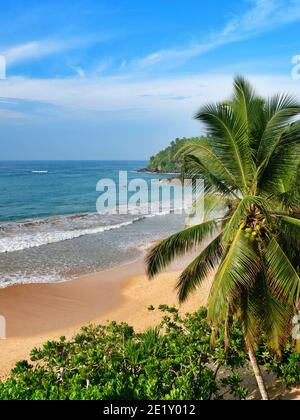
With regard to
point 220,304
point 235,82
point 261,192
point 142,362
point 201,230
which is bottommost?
point 142,362

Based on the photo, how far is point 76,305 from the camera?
52.5 ft

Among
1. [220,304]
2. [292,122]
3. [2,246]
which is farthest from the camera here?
[2,246]

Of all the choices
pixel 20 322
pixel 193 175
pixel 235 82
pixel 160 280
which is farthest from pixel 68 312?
pixel 235 82

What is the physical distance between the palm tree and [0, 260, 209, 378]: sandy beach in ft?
20.8

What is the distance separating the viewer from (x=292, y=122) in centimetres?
763

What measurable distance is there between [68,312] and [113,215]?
86.6 ft

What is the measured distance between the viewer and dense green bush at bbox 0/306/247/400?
6.64 metres

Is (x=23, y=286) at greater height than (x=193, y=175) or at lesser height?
lesser

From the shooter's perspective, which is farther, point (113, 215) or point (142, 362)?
point (113, 215)

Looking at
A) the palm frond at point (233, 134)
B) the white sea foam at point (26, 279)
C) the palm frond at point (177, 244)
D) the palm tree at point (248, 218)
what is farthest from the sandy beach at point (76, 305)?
the palm frond at point (233, 134)

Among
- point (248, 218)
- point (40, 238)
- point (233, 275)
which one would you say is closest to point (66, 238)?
point (40, 238)

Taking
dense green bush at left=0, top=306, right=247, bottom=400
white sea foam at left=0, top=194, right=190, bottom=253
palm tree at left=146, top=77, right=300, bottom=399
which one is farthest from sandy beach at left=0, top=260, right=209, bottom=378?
white sea foam at left=0, top=194, right=190, bottom=253
